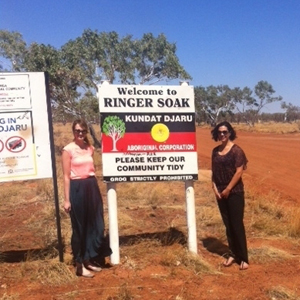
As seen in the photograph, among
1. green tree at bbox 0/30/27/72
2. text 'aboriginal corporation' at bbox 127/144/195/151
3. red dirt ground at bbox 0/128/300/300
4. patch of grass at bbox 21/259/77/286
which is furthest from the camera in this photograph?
green tree at bbox 0/30/27/72

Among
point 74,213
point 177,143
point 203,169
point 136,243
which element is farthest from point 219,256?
point 203,169

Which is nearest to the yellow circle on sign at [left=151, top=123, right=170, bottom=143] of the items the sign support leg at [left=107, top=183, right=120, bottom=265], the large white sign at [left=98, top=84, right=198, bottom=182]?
the large white sign at [left=98, top=84, right=198, bottom=182]

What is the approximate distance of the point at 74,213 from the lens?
15.2 feet

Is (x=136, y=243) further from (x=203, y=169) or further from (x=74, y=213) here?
(x=203, y=169)

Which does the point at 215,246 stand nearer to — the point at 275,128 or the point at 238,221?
the point at 238,221

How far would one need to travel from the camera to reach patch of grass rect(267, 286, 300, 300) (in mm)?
3982

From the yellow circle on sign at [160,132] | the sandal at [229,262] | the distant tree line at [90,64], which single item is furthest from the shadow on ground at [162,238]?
the distant tree line at [90,64]

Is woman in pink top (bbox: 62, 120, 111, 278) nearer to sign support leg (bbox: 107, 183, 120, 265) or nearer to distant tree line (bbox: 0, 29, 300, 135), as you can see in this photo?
sign support leg (bbox: 107, 183, 120, 265)

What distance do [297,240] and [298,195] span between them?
3565 millimetres

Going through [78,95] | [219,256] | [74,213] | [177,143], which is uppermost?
[78,95]

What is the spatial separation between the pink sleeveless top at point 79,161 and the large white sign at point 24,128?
0.44 m

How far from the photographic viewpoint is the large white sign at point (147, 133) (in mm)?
4922

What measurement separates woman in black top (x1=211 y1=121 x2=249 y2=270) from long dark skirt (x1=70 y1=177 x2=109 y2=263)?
148 centimetres

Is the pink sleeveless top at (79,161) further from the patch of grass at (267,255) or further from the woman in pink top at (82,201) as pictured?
the patch of grass at (267,255)
